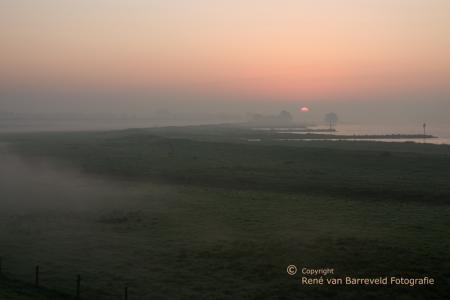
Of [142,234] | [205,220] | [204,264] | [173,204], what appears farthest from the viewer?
[173,204]

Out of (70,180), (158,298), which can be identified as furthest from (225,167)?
(158,298)

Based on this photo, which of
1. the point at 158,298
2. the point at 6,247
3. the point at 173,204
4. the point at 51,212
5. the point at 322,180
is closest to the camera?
the point at 158,298

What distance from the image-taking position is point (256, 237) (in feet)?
90.6

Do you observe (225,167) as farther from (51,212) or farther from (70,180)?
(51,212)

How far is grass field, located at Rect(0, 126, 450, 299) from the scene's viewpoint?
827 inches

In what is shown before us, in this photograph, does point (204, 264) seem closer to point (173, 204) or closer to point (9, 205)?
point (173, 204)

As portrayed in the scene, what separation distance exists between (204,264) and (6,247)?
1264 centimetres

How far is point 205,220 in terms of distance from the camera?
3241cm

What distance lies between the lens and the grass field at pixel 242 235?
21.0 meters

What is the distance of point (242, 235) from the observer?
92.4 feet

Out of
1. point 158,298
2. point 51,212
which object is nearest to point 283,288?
point 158,298

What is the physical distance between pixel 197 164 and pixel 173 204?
2720cm

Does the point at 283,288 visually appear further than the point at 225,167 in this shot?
No

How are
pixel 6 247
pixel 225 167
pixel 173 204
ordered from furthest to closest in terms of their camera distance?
pixel 225 167
pixel 173 204
pixel 6 247
